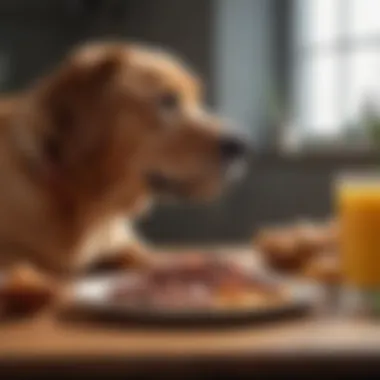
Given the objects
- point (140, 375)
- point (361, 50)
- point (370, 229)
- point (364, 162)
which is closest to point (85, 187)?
point (370, 229)

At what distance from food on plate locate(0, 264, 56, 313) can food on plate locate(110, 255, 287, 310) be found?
0.25ft

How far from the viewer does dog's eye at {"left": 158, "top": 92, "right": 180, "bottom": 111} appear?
2.06 m

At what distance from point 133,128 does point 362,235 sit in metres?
0.86

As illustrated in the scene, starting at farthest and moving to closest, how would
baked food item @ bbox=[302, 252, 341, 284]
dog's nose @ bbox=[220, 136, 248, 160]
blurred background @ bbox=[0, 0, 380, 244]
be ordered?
blurred background @ bbox=[0, 0, 380, 244], dog's nose @ bbox=[220, 136, 248, 160], baked food item @ bbox=[302, 252, 341, 284]

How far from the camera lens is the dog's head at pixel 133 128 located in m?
1.79

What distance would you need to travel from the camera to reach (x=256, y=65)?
344cm

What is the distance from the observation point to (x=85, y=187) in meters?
1.79

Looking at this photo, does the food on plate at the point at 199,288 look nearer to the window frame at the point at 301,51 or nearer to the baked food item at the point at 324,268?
the baked food item at the point at 324,268

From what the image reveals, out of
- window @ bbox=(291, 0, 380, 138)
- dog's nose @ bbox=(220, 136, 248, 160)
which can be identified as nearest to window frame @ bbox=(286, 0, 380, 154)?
window @ bbox=(291, 0, 380, 138)

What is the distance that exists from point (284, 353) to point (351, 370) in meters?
0.06

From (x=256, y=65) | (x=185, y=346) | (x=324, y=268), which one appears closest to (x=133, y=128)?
(x=324, y=268)

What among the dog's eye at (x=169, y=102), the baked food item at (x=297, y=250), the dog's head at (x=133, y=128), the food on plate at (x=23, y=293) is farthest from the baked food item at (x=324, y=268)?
the dog's eye at (x=169, y=102)

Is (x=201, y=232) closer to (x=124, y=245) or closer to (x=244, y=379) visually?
(x=124, y=245)

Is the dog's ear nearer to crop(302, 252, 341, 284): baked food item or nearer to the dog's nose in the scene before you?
the dog's nose
